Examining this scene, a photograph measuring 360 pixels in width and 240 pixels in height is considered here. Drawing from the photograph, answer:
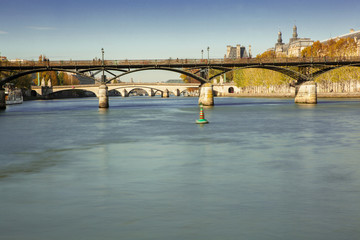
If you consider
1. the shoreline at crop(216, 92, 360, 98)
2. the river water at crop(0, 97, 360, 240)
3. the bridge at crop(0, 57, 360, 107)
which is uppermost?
the bridge at crop(0, 57, 360, 107)

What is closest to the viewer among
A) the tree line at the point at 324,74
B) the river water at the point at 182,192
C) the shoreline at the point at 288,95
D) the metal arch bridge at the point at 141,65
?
the river water at the point at 182,192

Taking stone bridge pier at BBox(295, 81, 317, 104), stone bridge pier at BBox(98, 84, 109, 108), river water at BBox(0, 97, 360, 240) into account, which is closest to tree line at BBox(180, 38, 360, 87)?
stone bridge pier at BBox(295, 81, 317, 104)

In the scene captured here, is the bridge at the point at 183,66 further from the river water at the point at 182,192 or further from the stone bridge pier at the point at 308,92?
the river water at the point at 182,192

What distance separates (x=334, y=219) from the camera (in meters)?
10.3

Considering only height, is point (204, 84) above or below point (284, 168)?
above

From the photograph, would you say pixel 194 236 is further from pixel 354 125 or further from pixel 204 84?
pixel 204 84

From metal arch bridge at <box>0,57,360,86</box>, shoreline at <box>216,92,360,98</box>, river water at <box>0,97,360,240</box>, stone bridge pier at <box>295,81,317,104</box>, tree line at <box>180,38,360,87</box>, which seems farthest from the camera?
shoreline at <box>216,92,360,98</box>

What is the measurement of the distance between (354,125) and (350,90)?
7548cm

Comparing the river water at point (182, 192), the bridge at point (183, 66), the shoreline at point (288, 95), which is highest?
the bridge at point (183, 66)

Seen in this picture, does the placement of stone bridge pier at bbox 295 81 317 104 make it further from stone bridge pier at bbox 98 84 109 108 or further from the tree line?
stone bridge pier at bbox 98 84 109 108

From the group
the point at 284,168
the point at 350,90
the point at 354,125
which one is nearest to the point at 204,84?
the point at 354,125

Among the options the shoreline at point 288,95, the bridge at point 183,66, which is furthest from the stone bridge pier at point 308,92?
the shoreline at point 288,95

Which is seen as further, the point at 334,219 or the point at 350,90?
the point at 350,90

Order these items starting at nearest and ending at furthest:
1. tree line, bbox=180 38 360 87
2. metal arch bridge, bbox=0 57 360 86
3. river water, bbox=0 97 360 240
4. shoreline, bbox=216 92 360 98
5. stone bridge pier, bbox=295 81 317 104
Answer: river water, bbox=0 97 360 240 < metal arch bridge, bbox=0 57 360 86 < stone bridge pier, bbox=295 81 317 104 < tree line, bbox=180 38 360 87 < shoreline, bbox=216 92 360 98
